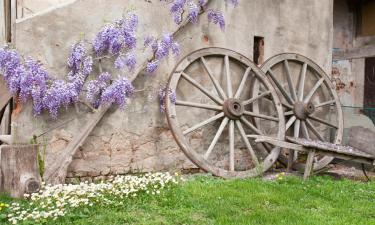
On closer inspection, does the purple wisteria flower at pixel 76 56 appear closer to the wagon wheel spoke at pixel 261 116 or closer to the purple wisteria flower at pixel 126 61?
the purple wisteria flower at pixel 126 61

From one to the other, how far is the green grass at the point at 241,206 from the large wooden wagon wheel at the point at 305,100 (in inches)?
57.8

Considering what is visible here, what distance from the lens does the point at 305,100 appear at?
6906 millimetres

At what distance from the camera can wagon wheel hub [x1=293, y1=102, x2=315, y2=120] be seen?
6.74 metres

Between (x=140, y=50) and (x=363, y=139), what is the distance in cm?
359

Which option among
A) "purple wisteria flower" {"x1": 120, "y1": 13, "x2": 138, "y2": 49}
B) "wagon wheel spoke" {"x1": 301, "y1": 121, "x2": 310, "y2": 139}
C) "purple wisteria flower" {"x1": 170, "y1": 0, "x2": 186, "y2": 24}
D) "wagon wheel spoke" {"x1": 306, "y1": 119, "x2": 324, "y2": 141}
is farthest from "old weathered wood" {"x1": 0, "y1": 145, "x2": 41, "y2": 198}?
"wagon wheel spoke" {"x1": 306, "y1": 119, "x2": 324, "y2": 141}

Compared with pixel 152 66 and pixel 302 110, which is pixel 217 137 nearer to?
pixel 152 66

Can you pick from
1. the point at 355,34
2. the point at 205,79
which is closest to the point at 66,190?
the point at 205,79

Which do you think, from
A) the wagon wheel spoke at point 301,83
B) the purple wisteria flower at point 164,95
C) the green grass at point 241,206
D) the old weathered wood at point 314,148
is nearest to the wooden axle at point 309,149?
the old weathered wood at point 314,148

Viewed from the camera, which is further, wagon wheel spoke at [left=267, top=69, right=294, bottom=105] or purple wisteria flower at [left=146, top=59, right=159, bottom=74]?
wagon wheel spoke at [left=267, top=69, right=294, bottom=105]

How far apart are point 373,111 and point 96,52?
19.0ft

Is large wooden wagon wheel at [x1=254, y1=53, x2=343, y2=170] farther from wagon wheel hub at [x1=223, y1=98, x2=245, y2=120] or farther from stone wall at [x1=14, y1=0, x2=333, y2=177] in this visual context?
wagon wheel hub at [x1=223, y1=98, x2=245, y2=120]

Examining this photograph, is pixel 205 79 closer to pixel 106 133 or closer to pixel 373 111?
pixel 106 133

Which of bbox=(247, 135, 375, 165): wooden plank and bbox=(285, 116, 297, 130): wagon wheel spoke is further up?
bbox=(285, 116, 297, 130): wagon wheel spoke

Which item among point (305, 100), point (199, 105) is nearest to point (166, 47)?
point (199, 105)
